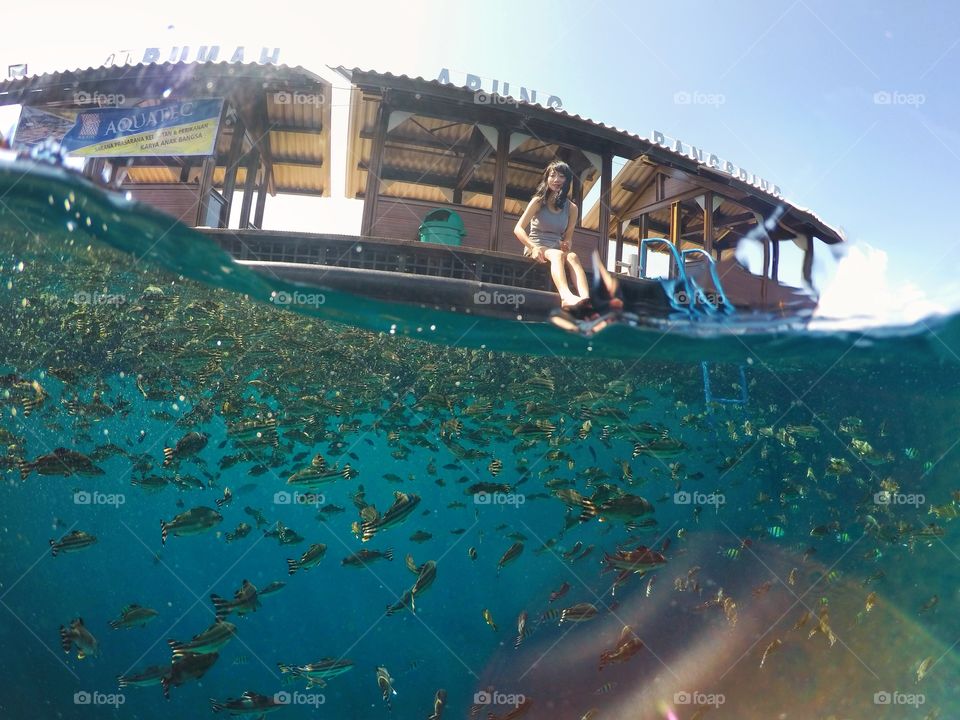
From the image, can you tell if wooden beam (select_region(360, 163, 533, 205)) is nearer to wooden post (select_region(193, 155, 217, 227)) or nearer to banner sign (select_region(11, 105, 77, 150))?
wooden post (select_region(193, 155, 217, 227))

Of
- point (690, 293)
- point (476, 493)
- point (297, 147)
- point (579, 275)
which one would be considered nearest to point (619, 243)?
point (690, 293)

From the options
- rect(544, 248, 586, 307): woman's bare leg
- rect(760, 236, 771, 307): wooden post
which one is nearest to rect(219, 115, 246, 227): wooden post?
rect(544, 248, 586, 307): woman's bare leg

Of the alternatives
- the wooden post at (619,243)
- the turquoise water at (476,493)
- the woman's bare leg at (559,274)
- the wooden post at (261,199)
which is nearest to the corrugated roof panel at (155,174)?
the wooden post at (261,199)

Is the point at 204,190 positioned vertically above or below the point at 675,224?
below

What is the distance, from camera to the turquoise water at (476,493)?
9352 mm

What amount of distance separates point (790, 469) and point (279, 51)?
1611 centimetres

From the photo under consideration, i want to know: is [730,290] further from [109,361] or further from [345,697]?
[109,361]

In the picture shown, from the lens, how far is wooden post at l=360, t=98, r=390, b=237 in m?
9.38

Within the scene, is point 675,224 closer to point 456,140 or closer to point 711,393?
point 711,393

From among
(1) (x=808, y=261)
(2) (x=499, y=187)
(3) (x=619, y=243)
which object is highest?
(2) (x=499, y=187)

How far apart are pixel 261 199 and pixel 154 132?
12.0 feet

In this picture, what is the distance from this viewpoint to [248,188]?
10.3 meters

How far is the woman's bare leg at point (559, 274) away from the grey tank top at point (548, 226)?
135mm

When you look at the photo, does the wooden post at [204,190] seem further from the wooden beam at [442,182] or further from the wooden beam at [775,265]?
the wooden beam at [775,265]
